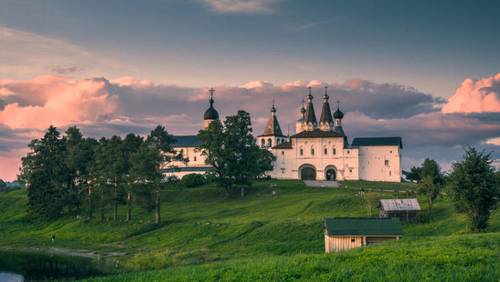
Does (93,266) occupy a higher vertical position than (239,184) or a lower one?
lower

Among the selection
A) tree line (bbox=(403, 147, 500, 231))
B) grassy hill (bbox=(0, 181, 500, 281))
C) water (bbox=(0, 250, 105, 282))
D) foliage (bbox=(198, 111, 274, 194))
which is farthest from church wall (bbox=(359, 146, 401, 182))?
water (bbox=(0, 250, 105, 282))

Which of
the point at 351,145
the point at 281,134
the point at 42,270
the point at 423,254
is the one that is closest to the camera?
the point at 423,254

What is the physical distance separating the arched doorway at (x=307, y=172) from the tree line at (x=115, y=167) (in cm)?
1797

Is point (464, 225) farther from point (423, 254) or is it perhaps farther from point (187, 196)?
point (187, 196)

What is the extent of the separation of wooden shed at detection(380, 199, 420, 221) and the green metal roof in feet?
50.6

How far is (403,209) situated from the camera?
63.2m

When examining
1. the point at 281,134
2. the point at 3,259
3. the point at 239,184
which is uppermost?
the point at 281,134

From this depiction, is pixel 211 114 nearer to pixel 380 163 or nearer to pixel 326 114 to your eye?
pixel 326 114

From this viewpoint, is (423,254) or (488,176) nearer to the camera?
(423,254)

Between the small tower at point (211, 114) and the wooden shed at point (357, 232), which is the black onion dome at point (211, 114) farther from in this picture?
the wooden shed at point (357, 232)

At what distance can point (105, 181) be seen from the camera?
81.9m

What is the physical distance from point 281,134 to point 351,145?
71.9ft

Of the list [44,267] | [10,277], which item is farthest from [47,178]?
[10,277]

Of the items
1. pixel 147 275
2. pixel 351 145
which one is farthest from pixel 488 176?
pixel 351 145
